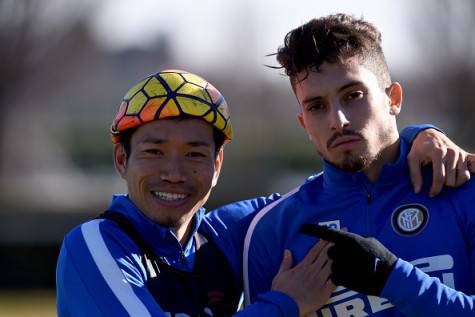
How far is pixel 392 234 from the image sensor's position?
14.0 feet

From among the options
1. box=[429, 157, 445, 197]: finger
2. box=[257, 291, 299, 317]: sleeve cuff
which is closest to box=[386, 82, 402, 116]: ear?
box=[429, 157, 445, 197]: finger

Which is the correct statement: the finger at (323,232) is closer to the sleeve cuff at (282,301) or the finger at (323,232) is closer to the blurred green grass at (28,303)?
the sleeve cuff at (282,301)

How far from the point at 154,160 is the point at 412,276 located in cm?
134

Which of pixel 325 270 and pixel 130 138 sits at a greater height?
pixel 130 138

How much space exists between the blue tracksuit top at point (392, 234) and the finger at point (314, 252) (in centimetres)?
5

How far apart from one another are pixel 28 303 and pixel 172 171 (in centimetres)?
1025

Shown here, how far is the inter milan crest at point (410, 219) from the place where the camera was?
4.22m

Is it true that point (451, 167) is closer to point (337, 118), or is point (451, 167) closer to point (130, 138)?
point (337, 118)

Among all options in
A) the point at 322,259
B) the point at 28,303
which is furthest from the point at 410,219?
the point at 28,303

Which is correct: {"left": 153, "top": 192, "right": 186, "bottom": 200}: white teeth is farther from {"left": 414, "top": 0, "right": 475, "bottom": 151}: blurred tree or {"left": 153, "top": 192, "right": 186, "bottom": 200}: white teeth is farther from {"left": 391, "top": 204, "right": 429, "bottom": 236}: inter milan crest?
{"left": 414, "top": 0, "right": 475, "bottom": 151}: blurred tree

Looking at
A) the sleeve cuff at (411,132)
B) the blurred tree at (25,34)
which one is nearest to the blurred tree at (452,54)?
the blurred tree at (25,34)

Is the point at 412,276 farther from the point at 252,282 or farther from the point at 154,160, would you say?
the point at 154,160

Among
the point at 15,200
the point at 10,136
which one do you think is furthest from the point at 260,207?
the point at 10,136

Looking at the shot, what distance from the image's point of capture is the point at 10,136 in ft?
92.0
